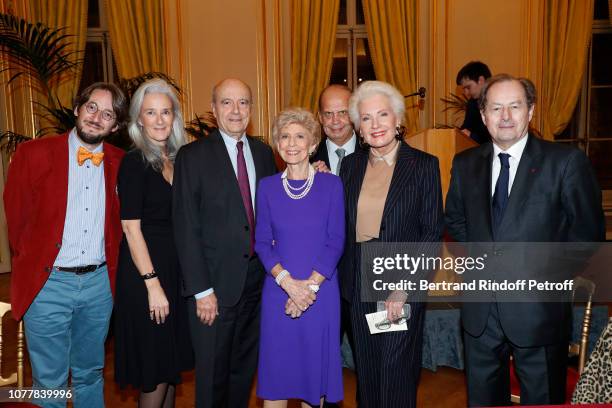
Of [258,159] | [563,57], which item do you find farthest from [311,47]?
[258,159]

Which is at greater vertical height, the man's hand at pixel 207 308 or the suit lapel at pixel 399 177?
the suit lapel at pixel 399 177

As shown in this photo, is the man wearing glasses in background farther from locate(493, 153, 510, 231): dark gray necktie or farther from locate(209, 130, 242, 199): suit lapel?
locate(493, 153, 510, 231): dark gray necktie

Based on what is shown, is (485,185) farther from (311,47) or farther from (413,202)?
(311,47)

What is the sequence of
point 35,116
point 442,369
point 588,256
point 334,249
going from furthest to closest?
point 35,116
point 442,369
point 334,249
point 588,256

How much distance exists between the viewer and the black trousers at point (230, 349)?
243 cm

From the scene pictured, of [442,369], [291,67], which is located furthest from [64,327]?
[291,67]

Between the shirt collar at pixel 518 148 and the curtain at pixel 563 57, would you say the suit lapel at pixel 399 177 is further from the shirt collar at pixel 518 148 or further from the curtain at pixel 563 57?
the curtain at pixel 563 57

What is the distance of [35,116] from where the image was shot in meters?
6.73

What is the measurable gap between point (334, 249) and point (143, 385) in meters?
1.08

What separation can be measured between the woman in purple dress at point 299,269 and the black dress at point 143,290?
434mm

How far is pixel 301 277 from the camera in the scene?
2371 millimetres

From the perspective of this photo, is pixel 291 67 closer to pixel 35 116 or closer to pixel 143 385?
pixel 35 116

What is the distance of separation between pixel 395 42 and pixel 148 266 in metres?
5.60

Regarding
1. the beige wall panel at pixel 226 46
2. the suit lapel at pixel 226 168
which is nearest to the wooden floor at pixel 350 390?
the suit lapel at pixel 226 168
